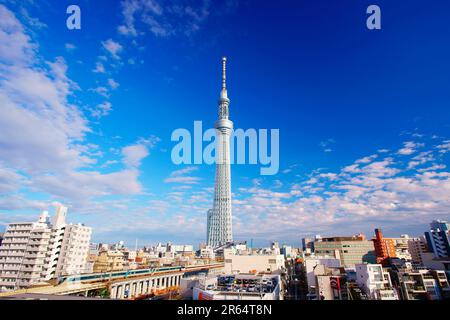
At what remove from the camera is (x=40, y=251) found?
2256cm

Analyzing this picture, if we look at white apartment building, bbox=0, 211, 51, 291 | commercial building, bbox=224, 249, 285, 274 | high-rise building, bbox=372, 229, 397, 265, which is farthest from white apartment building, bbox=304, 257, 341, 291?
white apartment building, bbox=0, 211, 51, 291

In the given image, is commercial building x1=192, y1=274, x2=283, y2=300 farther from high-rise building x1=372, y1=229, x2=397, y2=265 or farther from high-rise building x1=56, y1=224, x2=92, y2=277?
high-rise building x1=372, y1=229, x2=397, y2=265

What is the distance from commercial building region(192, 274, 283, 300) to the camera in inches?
397

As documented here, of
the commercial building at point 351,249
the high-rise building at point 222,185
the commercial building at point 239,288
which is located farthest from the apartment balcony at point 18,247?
the commercial building at point 351,249

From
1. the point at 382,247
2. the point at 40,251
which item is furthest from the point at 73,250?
the point at 382,247

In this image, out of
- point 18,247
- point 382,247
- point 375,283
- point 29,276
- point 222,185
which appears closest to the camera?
point 375,283

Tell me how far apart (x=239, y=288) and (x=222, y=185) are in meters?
36.9

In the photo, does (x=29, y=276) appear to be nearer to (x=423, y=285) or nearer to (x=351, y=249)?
(x=423, y=285)

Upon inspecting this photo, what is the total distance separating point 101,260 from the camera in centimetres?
2869

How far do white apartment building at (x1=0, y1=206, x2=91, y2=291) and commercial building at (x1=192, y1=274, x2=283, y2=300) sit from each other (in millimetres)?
16432

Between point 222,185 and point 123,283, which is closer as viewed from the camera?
point 123,283

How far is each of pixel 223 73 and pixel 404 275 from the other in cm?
4845

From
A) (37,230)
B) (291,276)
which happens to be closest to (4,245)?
(37,230)

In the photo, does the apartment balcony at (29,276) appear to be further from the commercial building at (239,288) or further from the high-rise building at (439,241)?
the high-rise building at (439,241)
